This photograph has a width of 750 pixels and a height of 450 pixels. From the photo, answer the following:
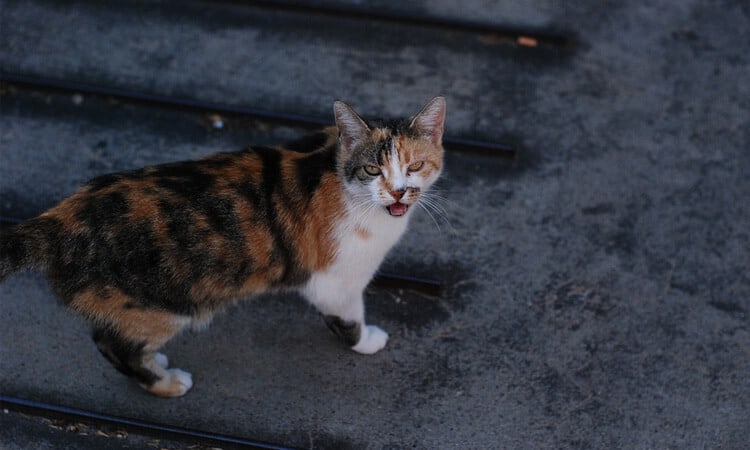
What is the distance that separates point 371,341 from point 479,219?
1098 millimetres

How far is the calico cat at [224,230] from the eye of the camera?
3.21 m

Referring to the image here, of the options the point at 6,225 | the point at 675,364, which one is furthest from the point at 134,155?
the point at 675,364

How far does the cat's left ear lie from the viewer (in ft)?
11.2

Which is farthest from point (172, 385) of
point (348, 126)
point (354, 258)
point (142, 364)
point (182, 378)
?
point (348, 126)

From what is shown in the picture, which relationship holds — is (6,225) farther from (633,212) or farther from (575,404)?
(633,212)

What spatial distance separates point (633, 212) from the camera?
475 cm

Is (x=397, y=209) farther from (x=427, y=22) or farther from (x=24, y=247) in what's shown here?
(x=427, y=22)

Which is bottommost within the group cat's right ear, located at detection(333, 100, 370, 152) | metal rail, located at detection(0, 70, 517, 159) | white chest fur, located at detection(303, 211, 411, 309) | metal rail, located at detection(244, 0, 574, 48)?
white chest fur, located at detection(303, 211, 411, 309)

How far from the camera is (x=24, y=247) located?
316cm

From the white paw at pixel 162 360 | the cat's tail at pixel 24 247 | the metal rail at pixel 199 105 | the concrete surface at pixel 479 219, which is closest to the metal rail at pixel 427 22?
the concrete surface at pixel 479 219

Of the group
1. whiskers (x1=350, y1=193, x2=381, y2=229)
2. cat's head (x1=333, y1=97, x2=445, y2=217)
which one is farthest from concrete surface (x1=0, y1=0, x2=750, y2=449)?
cat's head (x1=333, y1=97, x2=445, y2=217)

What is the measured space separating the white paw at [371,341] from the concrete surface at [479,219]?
82 millimetres

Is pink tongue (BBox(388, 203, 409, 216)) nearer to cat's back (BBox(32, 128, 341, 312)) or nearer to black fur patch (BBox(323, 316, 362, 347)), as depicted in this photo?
cat's back (BBox(32, 128, 341, 312))

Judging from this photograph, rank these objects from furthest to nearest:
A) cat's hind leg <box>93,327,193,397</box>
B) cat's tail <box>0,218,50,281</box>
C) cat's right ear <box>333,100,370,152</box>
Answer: cat's hind leg <box>93,327,193,397</box> < cat's right ear <box>333,100,370,152</box> < cat's tail <box>0,218,50,281</box>
